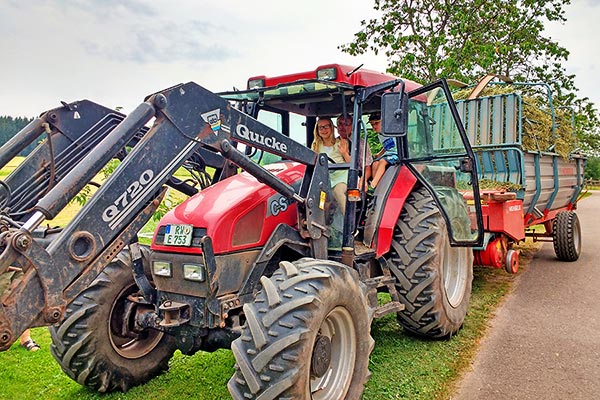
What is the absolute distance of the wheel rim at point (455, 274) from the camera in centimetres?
493

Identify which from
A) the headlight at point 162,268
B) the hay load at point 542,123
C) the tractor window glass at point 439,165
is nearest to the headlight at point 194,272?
the headlight at point 162,268

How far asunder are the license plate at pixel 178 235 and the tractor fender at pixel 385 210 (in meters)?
Answer: 1.62

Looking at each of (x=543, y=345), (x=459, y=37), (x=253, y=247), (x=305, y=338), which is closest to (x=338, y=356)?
(x=305, y=338)

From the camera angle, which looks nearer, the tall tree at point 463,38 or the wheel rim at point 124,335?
the wheel rim at point 124,335

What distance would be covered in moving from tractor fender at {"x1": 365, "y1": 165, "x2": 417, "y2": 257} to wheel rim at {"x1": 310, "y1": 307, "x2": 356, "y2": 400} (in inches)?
40.1

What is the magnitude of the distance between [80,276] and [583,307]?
5.75 m

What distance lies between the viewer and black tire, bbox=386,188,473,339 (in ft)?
14.0

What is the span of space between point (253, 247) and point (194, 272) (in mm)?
449

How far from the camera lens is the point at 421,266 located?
13.9 feet

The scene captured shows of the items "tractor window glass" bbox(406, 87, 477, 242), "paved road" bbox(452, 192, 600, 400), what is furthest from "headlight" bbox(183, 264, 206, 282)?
"tractor window glass" bbox(406, 87, 477, 242)

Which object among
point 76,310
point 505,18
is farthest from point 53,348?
point 505,18

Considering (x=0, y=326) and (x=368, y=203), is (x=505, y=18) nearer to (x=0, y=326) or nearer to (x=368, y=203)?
(x=368, y=203)

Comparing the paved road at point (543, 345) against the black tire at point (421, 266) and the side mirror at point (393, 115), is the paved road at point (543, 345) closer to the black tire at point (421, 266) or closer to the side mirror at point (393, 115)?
the black tire at point (421, 266)

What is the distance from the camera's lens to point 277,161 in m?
4.24
